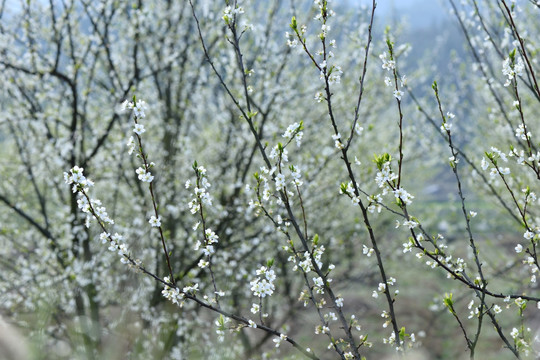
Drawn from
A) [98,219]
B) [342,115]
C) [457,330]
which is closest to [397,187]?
[98,219]

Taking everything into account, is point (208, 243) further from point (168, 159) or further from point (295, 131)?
point (168, 159)

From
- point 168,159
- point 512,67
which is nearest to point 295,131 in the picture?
point 512,67

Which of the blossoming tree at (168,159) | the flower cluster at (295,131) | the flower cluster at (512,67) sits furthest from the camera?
the blossoming tree at (168,159)

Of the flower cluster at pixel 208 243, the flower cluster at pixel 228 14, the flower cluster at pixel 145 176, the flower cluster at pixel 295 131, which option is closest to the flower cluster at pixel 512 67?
the flower cluster at pixel 295 131

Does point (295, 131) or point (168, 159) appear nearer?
point (295, 131)

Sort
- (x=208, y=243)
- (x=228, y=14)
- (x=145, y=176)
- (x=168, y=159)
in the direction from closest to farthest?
(x=145, y=176) → (x=208, y=243) → (x=228, y=14) → (x=168, y=159)

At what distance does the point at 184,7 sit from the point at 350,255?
5279mm

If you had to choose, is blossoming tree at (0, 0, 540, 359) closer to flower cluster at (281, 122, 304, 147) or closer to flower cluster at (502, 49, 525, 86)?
flower cluster at (281, 122, 304, 147)

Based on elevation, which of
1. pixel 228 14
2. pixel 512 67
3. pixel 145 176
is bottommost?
pixel 145 176

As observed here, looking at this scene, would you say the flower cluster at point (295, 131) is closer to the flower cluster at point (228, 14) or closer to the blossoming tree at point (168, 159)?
the flower cluster at point (228, 14)

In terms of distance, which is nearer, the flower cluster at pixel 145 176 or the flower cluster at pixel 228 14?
the flower cluster at pixel 145 176

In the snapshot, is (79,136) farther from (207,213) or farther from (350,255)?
(350,255)

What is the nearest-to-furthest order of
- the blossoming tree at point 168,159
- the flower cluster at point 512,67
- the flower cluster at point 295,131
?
the flower cluster at point 512,67, the flower cluster at point 295,131, the blossoming tree at point 168,159

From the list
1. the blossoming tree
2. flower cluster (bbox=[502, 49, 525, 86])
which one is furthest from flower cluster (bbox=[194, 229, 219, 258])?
the blossoming tree
